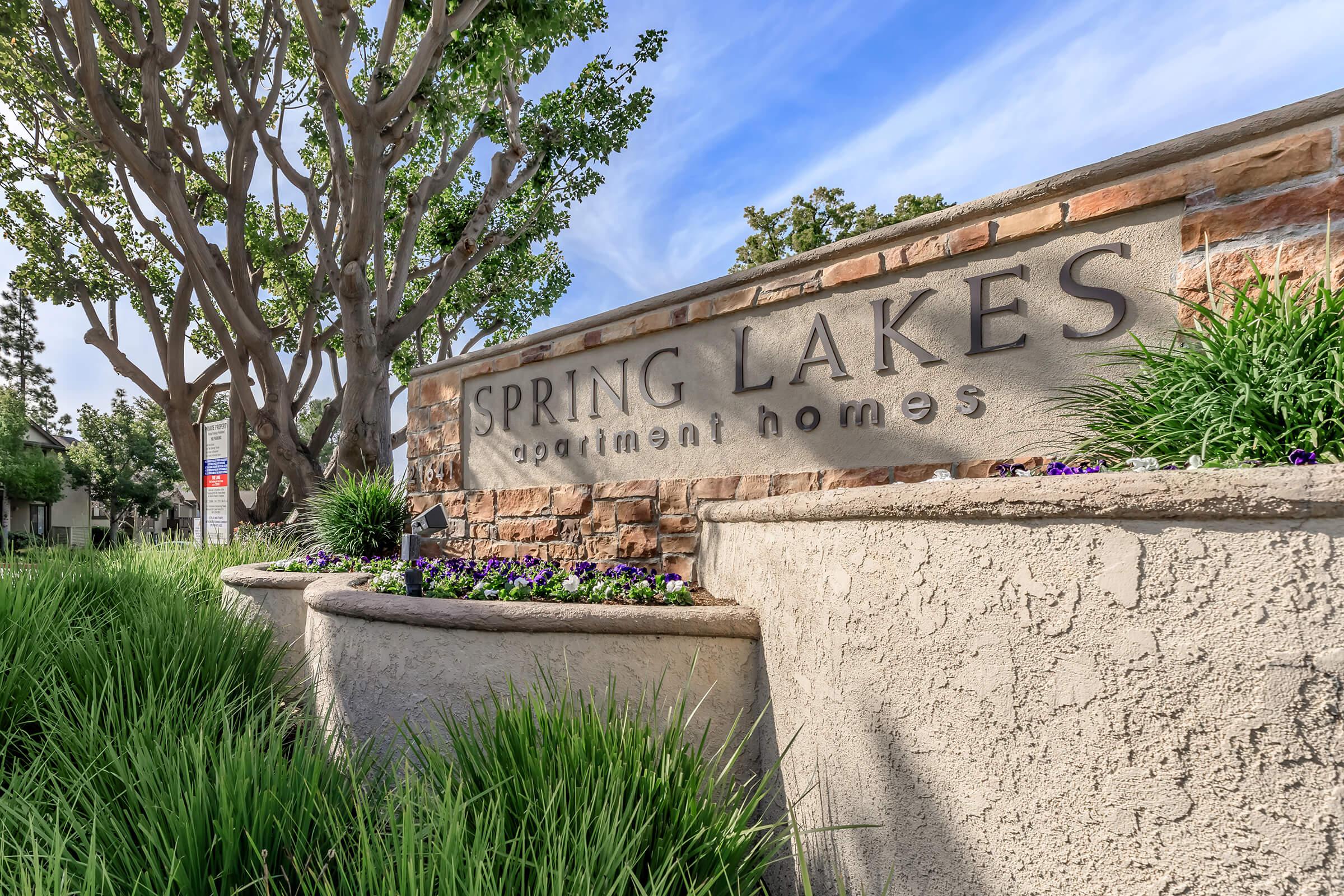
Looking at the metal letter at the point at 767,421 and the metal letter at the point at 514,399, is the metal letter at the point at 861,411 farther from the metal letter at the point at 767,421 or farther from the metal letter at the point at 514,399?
the metal letter at the point at 514,399

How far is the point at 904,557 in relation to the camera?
1998mm

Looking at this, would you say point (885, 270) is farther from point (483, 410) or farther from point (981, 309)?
point (483, 410)

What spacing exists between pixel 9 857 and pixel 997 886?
95.2 inches

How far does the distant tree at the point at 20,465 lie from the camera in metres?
25.0

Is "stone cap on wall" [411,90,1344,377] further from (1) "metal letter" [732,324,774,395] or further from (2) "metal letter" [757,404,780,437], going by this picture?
(2) "metal letter" [757,404,780,437]

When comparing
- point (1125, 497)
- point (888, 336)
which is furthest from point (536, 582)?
point (1125, 497)

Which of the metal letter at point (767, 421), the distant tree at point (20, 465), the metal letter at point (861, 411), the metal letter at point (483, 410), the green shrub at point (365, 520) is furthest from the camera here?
the distant tree at point (20, 465)

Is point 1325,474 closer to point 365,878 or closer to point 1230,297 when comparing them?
point 1230,297

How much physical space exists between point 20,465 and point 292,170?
2329 cm

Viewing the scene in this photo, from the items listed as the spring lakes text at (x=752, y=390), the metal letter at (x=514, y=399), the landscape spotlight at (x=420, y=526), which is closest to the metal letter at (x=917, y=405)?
the spring lakes text at (x=752, y=390)

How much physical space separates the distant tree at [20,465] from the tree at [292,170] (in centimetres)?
1763

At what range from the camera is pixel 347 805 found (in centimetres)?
201

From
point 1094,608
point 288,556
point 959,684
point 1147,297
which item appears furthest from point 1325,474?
point 288,556

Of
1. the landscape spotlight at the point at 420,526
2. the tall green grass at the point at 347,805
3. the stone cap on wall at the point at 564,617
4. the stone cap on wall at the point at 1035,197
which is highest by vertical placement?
the stone cap on wall at the point at 1035,197
